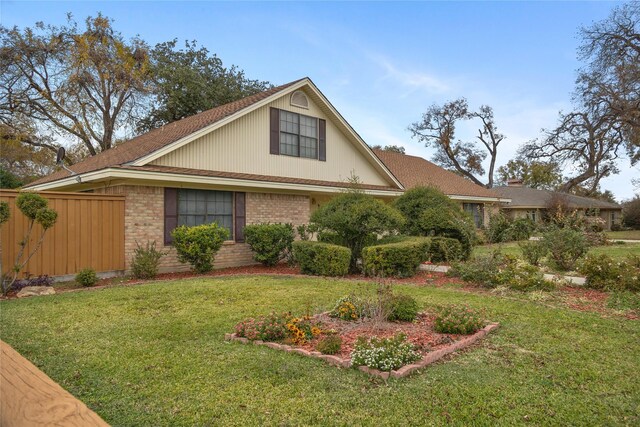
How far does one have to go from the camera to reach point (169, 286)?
30.7 ft

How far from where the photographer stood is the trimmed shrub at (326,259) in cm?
1106

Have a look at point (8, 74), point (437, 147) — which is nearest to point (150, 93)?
point (8, 74)

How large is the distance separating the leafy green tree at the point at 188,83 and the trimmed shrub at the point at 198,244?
1823 cm

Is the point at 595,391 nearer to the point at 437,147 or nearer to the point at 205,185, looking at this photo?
the point at 205,185

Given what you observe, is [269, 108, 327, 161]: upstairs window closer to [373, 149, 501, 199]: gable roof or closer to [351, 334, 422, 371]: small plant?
[373, 149, 501, 199]: gable roof

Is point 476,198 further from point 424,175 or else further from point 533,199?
point 533,199

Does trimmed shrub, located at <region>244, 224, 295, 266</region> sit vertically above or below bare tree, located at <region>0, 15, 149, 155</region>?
below

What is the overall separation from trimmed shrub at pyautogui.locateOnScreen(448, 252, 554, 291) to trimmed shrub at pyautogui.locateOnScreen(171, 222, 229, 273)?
656 cm

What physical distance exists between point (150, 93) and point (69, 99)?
4858 millimetres

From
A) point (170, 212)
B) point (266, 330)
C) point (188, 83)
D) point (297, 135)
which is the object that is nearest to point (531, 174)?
point (188, 83)

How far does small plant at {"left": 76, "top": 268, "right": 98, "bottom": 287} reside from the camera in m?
9.57

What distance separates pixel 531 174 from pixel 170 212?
48717mm

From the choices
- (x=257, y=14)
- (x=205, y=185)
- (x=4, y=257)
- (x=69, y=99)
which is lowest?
(x=4, y=257)

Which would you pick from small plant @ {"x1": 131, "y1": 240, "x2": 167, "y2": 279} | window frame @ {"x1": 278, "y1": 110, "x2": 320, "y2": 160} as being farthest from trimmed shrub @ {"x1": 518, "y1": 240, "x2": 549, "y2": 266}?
small plant @ {"x1": 131, "y1": 240, "x2": 167, "y2": 279}
